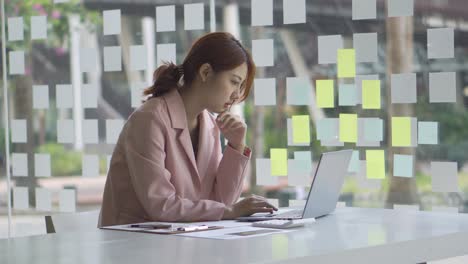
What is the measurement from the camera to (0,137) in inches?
223

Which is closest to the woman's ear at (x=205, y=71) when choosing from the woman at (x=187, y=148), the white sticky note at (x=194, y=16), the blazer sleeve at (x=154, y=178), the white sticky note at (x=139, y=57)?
the woman at (x=187, y=148)

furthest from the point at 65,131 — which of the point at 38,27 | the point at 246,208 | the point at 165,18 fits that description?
the point at 246,208

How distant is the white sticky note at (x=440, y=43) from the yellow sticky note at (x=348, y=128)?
49 centimetres

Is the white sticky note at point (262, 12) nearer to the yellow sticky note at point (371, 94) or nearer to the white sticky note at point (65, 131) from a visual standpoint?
the yellow sticky note at point (371, 94)

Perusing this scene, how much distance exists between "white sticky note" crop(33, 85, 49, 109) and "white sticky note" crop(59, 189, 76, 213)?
55 centimetres

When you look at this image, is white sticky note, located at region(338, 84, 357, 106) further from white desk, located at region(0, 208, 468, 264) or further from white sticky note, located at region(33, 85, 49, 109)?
white sticky note, located at region(33, 85, 49, 109)

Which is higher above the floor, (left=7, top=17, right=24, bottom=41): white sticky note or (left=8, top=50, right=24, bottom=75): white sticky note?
(left=7, top=17, right=24, bottom=41): white sticky note

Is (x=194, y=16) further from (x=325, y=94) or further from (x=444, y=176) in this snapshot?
(x=444, y=176)

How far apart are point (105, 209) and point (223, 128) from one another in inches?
22.2

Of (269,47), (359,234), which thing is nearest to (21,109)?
(269,47)

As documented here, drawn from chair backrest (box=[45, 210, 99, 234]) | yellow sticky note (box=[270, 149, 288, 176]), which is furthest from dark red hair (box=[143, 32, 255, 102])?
yellow sticky note (box=[270, 149, 288, 176])

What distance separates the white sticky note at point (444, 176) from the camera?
407 cm

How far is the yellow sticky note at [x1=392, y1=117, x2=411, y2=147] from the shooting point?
420 cm

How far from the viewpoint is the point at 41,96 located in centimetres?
550
